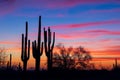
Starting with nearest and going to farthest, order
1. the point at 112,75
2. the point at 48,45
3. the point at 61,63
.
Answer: the point at 48,45 → the point at 112,75 → the point at 61,63

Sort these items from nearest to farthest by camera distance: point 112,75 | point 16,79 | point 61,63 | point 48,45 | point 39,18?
point 39,18 → point 48,45 → point 112,75 → point 16,79 → point 61,63

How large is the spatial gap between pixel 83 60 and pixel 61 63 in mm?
3845

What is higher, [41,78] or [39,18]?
[39,18]

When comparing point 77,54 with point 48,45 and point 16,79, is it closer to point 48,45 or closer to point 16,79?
point 16,79

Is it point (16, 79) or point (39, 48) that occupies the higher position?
point (39, 48)

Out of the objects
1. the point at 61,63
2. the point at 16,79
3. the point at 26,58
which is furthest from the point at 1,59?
the point at 26,58

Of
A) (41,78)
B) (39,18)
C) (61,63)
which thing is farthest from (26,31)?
(61,63)

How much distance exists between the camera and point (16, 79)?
35.3 m

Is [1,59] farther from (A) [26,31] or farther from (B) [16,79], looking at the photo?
(A) [26,31]

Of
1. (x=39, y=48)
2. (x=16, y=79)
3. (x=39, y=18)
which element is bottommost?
(x=16, y=79)

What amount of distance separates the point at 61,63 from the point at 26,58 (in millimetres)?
25791

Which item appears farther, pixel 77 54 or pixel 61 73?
pixel 77 54

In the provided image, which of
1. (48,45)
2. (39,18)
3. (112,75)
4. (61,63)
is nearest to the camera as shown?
(39,18)

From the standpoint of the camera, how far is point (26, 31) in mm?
29406
